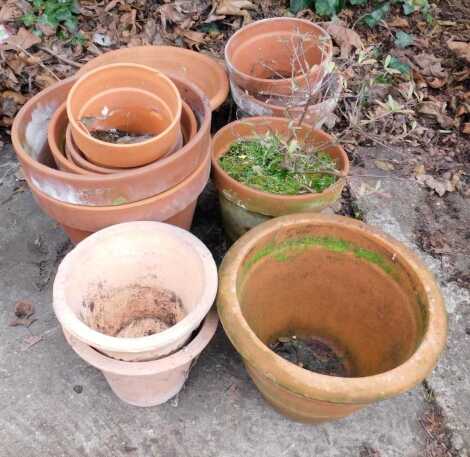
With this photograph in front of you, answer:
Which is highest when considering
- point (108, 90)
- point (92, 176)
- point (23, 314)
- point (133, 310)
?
point (108, 90)

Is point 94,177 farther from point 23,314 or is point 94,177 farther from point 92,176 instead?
point 23,314

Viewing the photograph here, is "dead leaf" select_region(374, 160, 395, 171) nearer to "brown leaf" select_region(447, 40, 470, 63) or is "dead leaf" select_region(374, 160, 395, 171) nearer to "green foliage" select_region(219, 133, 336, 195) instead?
"green foliage" select_region(219, 133, 336, 195)

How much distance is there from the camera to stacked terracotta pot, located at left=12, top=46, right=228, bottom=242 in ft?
5.76

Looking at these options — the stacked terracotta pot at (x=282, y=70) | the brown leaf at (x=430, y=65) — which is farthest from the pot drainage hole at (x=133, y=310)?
the brown leaf at (x=430, y=65)

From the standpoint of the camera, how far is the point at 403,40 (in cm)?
335

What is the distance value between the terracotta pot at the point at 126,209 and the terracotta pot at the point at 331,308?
33cm

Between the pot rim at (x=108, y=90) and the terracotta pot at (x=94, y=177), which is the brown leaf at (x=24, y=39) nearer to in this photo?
the terracotta pot at (x=94, y=177)

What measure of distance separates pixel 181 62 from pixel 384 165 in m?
1.34

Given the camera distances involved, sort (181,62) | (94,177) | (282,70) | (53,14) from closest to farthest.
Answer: (94,177) < (181,62) < (282,70) < (53,14)

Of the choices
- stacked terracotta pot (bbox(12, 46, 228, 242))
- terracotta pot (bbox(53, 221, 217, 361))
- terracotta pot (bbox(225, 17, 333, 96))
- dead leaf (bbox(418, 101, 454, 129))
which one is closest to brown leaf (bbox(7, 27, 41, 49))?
stacked terracotta pot (bbox(12, 46, 228, 242))

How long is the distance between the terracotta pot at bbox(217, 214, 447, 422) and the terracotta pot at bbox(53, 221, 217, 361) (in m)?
0.13

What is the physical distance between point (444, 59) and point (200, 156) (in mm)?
2340

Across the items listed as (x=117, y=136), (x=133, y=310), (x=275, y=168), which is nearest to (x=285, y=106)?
(x=275, y=168)

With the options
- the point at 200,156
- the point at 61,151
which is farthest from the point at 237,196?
the point at 61,151
